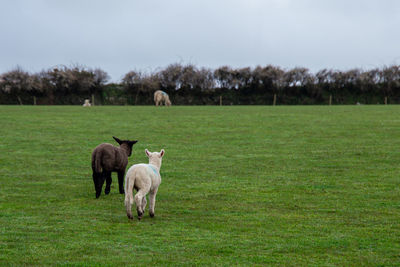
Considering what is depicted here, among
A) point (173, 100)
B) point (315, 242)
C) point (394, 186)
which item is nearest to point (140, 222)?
point (315, 242)

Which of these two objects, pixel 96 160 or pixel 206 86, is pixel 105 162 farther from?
pixel 206 86

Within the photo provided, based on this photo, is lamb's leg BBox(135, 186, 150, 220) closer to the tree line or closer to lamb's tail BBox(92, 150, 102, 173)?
lamb's tail BBox(92, 150, 102, 173)

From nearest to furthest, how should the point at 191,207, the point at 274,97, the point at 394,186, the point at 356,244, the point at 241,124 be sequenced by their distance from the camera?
the point at 356,244 < the point at 191,207 < the point at 394,186 < the point at 241,124 < the point at 274,97

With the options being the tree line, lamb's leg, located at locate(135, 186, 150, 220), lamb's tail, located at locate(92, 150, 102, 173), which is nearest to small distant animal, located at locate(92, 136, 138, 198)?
lamb's tail, located at locate(92, 150, 102, 173)

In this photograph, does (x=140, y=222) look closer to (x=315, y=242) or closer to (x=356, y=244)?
(x=315, y=242)

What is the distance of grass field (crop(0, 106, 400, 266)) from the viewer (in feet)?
24.9

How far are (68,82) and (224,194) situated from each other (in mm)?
60167

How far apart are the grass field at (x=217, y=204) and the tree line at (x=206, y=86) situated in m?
45.1

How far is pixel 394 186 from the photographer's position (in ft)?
43.2

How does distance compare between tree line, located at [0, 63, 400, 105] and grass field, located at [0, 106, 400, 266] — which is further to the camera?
tree line, located at [0, 63, 400, 105]

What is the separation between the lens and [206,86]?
7050 cm

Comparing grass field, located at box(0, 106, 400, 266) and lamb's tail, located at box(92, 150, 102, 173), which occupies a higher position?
lamb's tail, located at box(92, 150, 102, 173)

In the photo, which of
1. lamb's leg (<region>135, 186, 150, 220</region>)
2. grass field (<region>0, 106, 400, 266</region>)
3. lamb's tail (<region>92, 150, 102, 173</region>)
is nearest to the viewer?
grass field (<region>0, 106, 400, 266</region>)

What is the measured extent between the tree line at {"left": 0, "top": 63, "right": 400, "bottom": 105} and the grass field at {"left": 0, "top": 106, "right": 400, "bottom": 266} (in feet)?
148
